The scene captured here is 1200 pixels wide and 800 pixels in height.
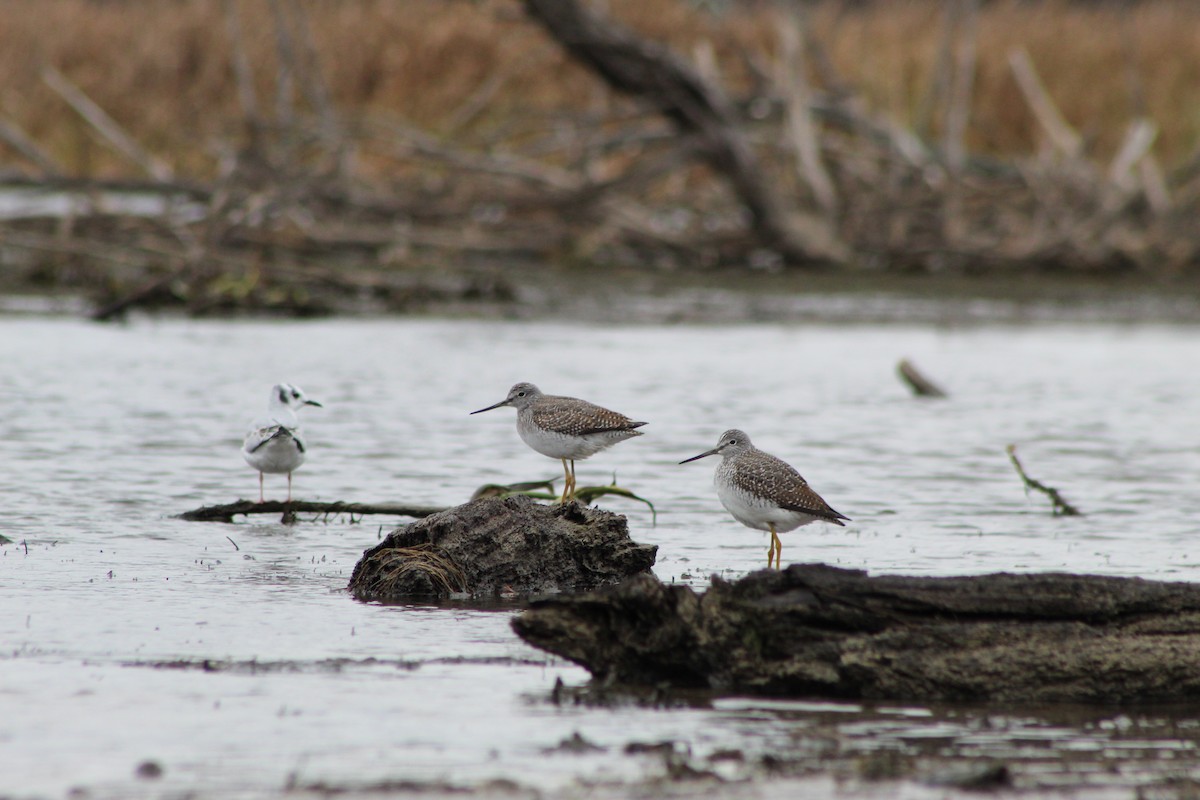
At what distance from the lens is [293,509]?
8.91 m

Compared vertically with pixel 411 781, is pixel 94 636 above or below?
above

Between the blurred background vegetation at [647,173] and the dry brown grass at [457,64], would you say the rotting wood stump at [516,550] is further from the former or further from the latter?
the dry brown grass at [457,64]

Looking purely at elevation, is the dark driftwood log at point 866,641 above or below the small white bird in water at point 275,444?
below

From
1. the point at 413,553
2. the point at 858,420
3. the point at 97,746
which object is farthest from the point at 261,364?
the point at 97,746

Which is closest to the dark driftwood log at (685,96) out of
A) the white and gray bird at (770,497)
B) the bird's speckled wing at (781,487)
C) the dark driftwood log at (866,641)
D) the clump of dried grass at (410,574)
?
the white and gray bird at (770,497)

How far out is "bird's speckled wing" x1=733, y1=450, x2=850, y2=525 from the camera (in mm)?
7863

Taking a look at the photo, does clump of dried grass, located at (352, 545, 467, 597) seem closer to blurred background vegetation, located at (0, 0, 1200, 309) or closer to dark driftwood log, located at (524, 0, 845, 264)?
blurred background vegetation, located at (0, 0, 1200, 309)

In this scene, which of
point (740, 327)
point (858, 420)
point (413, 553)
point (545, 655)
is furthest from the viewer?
point (740, 327)

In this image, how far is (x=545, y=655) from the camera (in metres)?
6.44

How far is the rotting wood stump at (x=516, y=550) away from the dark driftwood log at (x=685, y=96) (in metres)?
13.1

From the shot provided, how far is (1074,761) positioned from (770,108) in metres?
18.4

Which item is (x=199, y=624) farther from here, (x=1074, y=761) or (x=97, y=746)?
(x=1074, y=761)

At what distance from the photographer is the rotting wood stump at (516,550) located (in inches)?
297

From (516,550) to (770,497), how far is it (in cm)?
112
